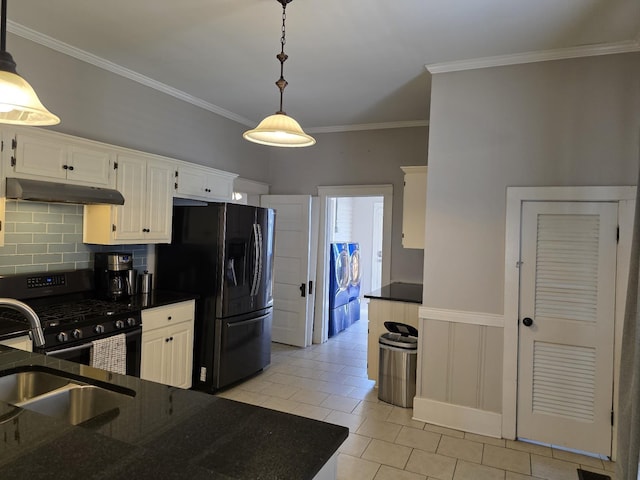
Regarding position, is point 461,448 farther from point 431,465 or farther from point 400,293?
point 400,293

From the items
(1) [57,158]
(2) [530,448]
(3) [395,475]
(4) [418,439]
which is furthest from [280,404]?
(1) [57,158]

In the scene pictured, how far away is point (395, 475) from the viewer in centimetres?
260

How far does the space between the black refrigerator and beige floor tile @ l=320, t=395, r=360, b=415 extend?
2.78 ft

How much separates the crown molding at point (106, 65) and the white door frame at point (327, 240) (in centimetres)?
157

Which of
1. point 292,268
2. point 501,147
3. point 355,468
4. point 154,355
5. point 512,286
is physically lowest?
point 355,468

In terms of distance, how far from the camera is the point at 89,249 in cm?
338

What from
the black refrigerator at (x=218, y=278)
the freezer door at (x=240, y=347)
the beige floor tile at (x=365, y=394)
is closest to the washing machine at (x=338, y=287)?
the freezer door at (x=240, y=347)

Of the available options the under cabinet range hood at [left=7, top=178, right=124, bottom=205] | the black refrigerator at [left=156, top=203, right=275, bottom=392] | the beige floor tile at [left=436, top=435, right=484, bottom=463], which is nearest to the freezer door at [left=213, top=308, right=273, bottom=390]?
the black refrigerator at [left=156, top=203, right=275, bottom=392]

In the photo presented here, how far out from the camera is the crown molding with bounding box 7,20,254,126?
2852 millimetres

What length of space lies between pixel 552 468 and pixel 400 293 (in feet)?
6.21

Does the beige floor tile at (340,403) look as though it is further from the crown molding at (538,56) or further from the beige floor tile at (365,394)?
the crown molding at (538,56)

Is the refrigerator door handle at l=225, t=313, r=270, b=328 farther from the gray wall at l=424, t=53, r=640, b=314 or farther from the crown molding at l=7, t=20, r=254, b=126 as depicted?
the crown molding at l=7, t=20, r=254, b=126

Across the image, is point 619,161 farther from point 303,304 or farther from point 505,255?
point 303,304

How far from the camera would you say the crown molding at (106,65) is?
285 centimetres
